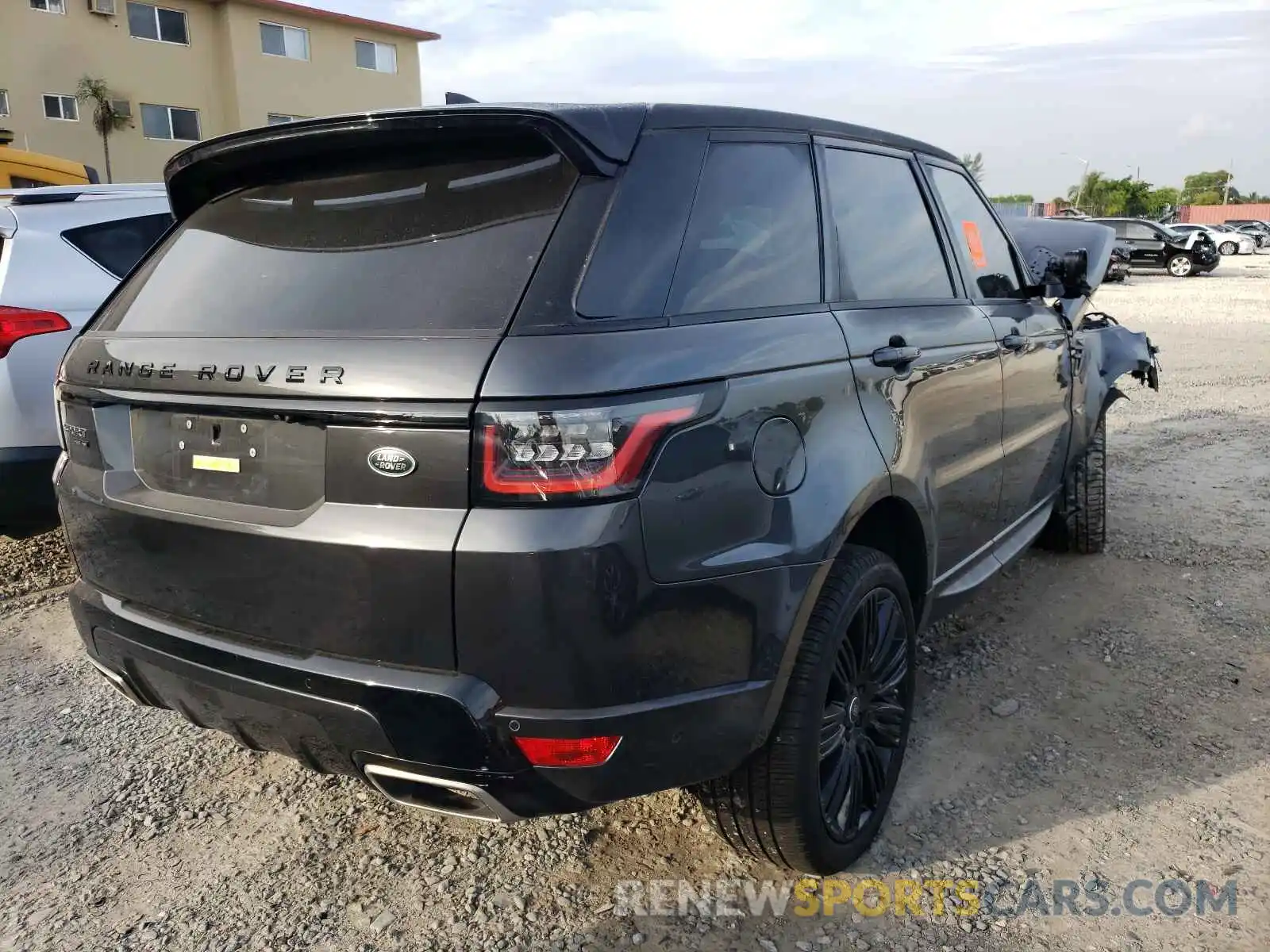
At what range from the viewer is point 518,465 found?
1809 mm

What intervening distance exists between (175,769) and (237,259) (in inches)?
67.0

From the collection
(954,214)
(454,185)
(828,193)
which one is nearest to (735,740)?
(454,185)

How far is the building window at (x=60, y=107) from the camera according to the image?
26844 millimetres

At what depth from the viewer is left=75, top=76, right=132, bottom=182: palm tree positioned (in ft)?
88.8

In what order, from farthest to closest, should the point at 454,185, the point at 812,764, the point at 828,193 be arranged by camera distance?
the point at 828,193 < the point at 812,764 < the point at 454,185

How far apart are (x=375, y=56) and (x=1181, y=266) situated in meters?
25.5

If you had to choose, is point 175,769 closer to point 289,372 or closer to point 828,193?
point 289,372

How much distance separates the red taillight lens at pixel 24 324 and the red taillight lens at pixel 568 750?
3324 millimetres

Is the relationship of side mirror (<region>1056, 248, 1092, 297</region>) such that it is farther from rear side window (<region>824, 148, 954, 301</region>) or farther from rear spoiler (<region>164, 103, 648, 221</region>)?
rear spoiler (<region>164, 103, 648, 221</region>)

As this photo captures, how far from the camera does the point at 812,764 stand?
233 centimetres

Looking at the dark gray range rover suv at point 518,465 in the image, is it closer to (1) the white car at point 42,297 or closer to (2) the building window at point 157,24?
(1) the white car at point 42,297

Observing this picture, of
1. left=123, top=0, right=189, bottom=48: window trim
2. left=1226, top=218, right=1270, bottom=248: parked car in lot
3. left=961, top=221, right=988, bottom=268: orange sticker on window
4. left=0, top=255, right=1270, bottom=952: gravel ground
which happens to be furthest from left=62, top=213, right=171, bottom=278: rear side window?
left=1226, top=218, right=1270, bottom=248: parked car in lot

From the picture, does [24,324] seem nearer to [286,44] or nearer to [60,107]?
[60,107]

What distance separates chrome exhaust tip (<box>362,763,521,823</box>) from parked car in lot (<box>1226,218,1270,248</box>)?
4853cm
